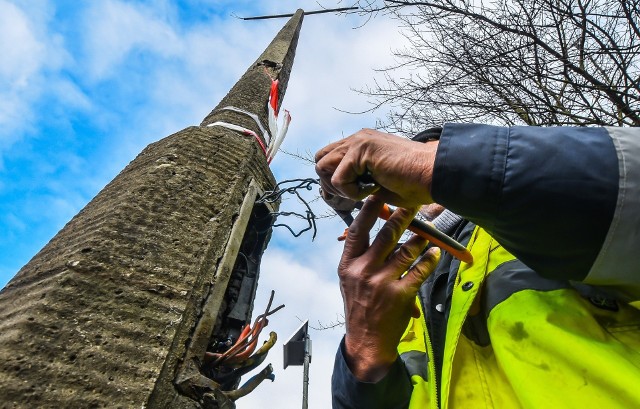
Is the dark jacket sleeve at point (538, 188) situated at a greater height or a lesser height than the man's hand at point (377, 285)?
lesser

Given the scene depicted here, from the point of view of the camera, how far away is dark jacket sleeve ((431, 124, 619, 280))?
2.83 feet

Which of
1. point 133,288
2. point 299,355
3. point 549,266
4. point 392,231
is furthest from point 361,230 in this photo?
point 299,355

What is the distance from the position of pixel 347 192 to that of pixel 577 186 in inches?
20.9

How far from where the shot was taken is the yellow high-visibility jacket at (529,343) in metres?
0.85

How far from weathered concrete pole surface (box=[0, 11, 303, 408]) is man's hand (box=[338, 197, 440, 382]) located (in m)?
0.77

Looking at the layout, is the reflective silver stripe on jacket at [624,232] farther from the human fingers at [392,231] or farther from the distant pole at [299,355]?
the distant pole at [299,355]

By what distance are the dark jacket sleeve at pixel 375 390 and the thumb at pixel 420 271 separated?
0.26 meters

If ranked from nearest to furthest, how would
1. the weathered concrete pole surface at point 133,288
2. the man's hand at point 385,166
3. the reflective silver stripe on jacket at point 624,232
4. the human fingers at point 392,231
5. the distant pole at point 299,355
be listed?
the reflective silver stripe on jacket at point 624,232, the man's hand at point 385,166, the human fingers at point 392,231, the weathered concrete pole surface at point 133,288, the distant pole at point 299,355

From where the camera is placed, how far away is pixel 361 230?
1.31 m

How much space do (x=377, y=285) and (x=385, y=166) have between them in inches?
14.7

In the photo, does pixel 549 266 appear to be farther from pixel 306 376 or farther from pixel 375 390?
pixel 306 376

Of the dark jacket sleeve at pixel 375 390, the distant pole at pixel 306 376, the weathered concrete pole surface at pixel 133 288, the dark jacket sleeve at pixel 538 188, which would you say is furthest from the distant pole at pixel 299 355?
the dark jacket sleeve at pixel 538 188

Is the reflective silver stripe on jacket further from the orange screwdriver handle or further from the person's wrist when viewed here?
the person's wrist

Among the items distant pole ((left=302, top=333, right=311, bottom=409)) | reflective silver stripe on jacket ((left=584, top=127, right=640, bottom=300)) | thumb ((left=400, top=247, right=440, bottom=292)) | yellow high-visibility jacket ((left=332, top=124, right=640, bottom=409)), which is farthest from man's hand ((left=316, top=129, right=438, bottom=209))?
distant pole ((left=302, top=333, right=311, bottom=409))
